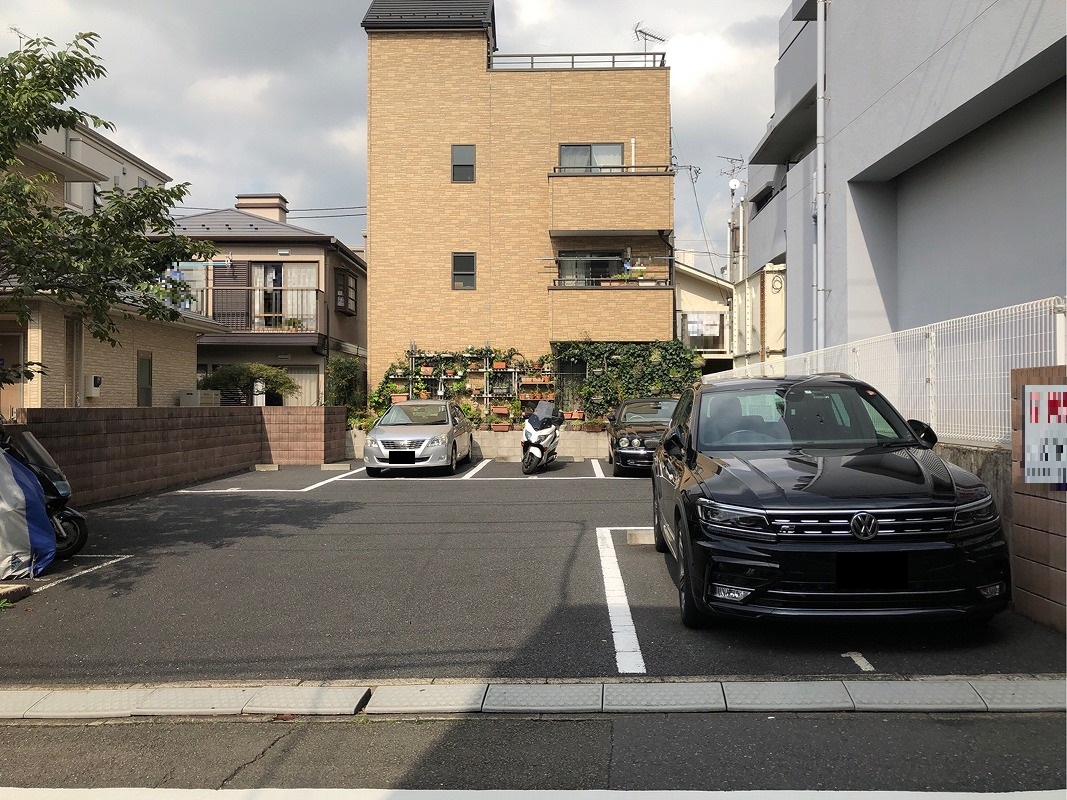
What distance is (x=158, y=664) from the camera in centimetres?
462

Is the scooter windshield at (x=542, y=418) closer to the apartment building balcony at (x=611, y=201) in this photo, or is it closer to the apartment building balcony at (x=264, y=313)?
the apartment building balcony at (x=611, y=201)

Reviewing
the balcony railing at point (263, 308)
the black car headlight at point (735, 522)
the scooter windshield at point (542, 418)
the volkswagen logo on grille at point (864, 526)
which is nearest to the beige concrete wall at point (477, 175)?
the balcony railing at point (263, 308)

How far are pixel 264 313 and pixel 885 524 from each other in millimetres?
21110

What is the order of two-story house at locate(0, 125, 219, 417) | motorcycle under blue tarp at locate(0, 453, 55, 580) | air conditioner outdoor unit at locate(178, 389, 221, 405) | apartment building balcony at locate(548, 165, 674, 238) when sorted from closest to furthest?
motorcycle under blue tarp at locate(0, 453, 55, 580), two-story house at locate(0, 125, 219, 417), air conditioner outdoor unit at locate(178, 389, 221, 405), apartment building balcony at locate(548, 165, 674, 238)

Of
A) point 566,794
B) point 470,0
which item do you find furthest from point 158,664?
point 470,0

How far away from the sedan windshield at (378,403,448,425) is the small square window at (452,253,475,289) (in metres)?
5.54

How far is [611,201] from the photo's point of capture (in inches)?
786

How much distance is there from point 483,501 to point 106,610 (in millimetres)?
5646

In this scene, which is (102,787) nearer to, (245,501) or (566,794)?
(566,794)

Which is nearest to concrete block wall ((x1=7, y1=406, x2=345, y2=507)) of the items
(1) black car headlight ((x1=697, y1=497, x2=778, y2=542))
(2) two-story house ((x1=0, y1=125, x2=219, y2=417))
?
(2) two-story house ((x1=0, y1=125, x2=219, y2=417))

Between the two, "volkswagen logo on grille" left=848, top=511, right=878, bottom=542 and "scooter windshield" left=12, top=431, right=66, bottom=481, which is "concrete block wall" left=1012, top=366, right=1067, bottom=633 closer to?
"volkswagen logo on grille" left=848, top=511, right=878, bottom=542

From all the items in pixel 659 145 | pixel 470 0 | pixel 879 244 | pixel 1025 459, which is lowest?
pixel 1025 459

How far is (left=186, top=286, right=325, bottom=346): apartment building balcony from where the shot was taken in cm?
2241

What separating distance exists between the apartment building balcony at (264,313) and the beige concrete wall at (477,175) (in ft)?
9.16
